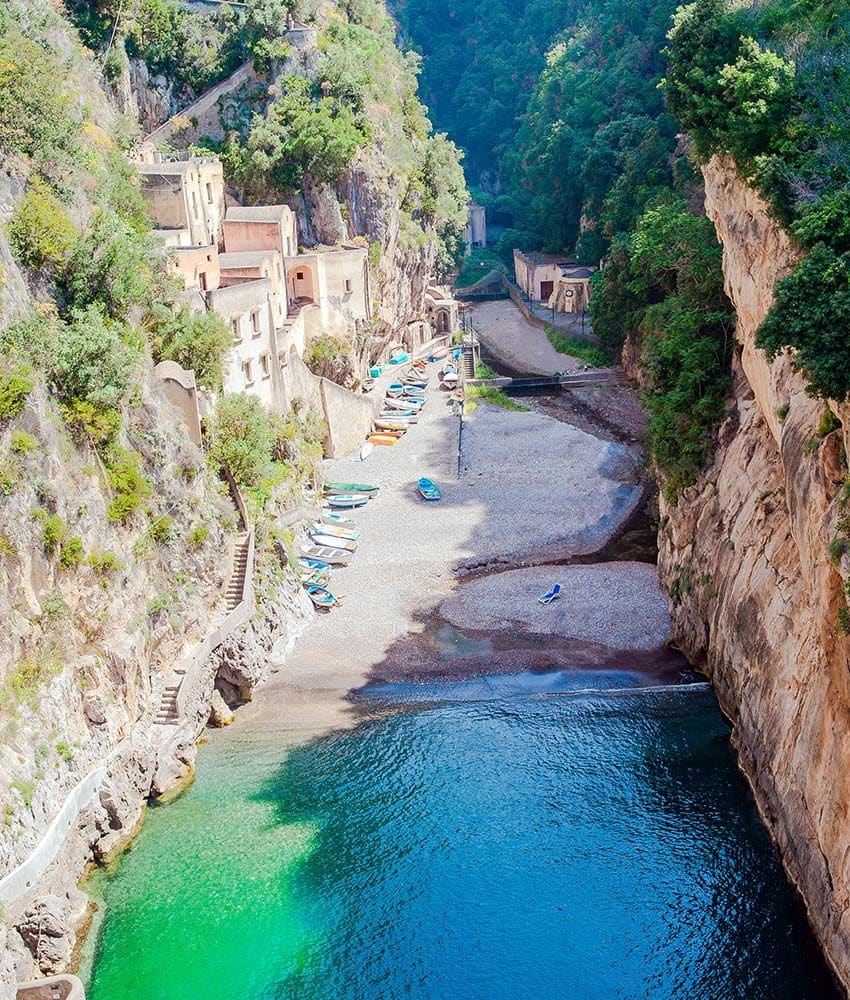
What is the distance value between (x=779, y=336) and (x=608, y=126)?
2362 inches

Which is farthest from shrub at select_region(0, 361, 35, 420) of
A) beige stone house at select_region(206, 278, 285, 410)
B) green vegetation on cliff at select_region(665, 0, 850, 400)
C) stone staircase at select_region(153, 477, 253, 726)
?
green vegetation on cliff at select_region(665, 0, 850, 400)

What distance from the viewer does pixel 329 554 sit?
46.5 metres

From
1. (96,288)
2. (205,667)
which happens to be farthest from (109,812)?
(96,288)

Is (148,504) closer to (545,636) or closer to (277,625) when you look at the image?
(277,625)

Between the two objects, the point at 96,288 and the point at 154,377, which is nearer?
the point at 96,288

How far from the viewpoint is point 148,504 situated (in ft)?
111

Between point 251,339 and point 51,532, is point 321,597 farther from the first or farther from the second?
point 51,532

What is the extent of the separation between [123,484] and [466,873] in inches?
597

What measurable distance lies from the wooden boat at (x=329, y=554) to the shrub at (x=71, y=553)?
1700cm

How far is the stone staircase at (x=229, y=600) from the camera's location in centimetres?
3322

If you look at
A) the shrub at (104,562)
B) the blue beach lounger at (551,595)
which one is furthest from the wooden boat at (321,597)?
the shrub at (104,562)

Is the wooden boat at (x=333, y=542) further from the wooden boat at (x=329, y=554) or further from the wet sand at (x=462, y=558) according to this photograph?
the wet sand at (x=462, y=558)

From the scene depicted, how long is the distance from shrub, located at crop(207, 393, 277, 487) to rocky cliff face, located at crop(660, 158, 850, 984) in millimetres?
16398

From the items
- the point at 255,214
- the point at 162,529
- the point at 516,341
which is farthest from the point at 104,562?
the point at 516,341
